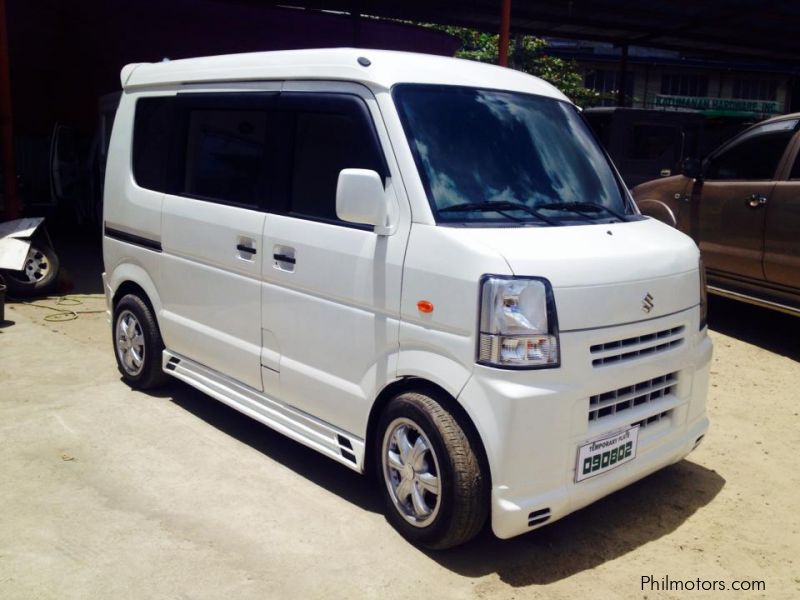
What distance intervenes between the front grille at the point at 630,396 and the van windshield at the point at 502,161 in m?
0.81

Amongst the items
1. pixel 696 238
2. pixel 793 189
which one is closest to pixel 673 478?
pixel 793 189

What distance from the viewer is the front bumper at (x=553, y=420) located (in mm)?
3074

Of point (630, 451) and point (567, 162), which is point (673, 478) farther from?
point (567, 162)

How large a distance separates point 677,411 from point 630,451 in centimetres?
41

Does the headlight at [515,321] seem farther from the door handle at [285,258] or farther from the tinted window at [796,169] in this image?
the tinted window at [796,169]

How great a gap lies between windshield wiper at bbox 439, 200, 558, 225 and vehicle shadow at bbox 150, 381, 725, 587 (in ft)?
4.89

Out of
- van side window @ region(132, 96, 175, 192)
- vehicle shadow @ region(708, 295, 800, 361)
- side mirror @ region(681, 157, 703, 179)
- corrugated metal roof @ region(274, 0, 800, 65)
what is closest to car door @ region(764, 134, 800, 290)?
vehicle shadow @ region(708, 295, 800, 361)

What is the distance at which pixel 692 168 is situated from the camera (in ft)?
24.3

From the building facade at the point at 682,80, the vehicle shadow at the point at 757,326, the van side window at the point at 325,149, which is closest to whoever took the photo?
the van side window at the point at 325,149

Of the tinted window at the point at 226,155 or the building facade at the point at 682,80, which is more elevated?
the building facade at the point at 682,80

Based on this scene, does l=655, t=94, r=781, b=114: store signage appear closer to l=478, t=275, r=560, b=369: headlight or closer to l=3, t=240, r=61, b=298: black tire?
l=3, t=240, r=61, b=298: black tire

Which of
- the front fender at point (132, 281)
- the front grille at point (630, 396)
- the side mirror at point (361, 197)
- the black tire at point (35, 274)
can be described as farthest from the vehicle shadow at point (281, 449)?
the black tire at point (35, 274)

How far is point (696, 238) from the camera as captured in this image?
7.52m

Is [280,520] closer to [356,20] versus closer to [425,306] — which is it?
[425,306]
